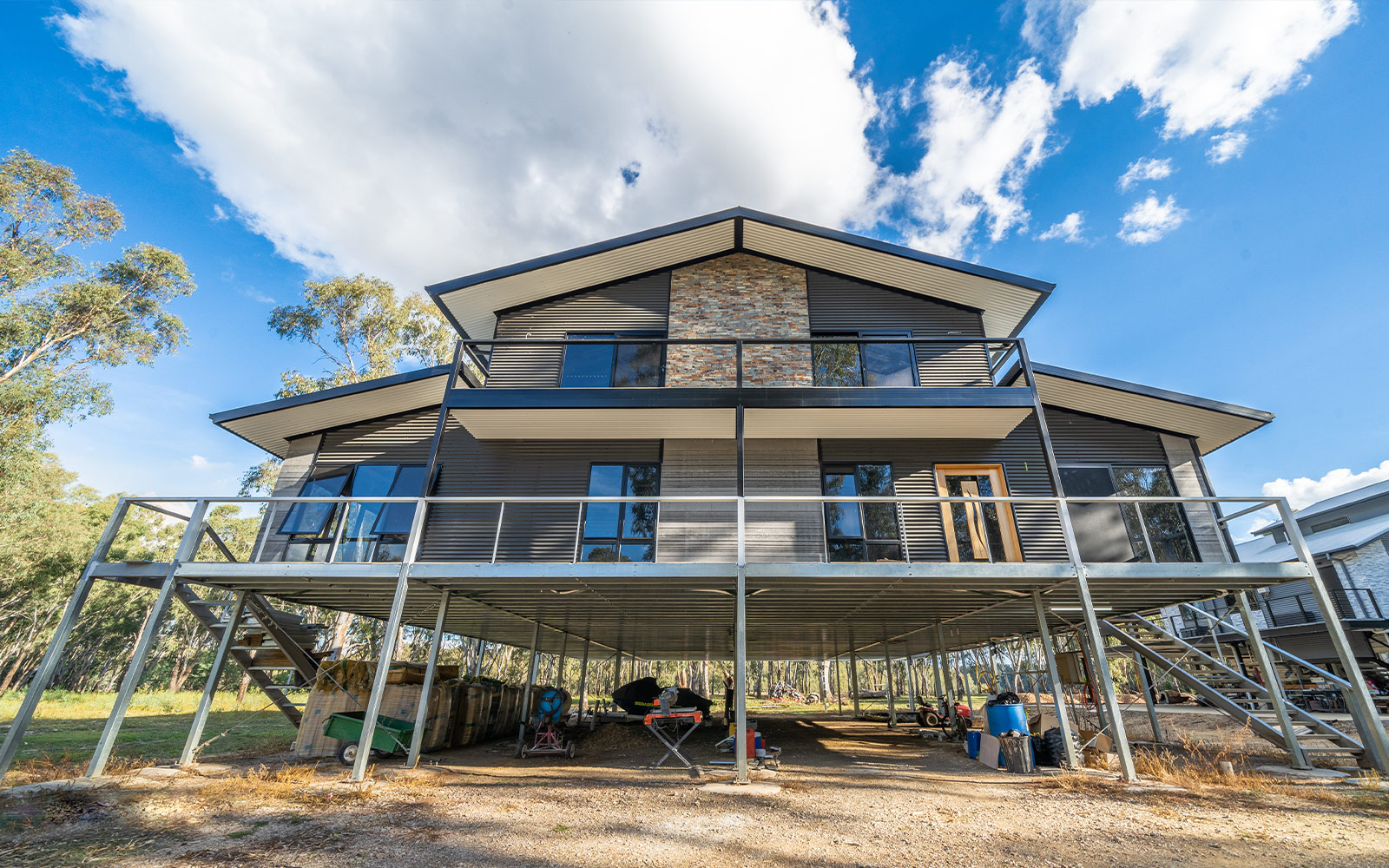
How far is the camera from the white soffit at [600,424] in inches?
438

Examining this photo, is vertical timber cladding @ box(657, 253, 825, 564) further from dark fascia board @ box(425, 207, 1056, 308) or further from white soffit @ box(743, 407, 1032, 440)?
dark fascia board @ box(425, 207, 1056, 308)

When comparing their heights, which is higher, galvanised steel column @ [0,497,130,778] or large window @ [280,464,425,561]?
large window @ [280,464,425,561]

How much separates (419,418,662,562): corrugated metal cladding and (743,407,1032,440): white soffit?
2.66 meters

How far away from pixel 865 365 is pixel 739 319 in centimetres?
311

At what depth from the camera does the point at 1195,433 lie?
12.9 m

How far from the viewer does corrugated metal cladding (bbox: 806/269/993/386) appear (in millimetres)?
12680

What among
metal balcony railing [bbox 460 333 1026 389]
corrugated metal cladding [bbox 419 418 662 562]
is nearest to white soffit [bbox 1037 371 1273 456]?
metal balcony railing [bbox 460 333 1026 389]

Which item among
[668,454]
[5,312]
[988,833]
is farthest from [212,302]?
[988,833]

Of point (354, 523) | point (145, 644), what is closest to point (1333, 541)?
point (354, 523)

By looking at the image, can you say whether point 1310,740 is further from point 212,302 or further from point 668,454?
point 212,302

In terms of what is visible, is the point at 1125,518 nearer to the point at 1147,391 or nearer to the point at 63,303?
the point at 1147,391

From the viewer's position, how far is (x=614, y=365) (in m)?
12.6

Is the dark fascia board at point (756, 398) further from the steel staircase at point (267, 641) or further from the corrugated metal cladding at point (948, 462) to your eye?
the steel staircase at point (267, 641)

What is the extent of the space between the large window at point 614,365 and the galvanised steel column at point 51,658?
25.3ft
